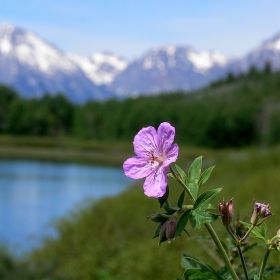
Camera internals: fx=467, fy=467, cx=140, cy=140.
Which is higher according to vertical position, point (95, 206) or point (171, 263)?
point (171, 263)

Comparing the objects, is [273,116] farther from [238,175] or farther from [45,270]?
[45,270]

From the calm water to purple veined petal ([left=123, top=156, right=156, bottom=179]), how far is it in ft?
26.7

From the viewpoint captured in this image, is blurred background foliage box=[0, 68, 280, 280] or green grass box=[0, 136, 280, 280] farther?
blurred background foliage box=[0, 68, 280, 280]

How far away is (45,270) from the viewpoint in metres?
5.74

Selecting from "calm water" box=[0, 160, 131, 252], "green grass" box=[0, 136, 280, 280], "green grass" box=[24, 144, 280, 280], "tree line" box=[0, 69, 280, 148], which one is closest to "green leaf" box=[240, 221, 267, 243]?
"green grass" box=[0, 136, 280, 280]

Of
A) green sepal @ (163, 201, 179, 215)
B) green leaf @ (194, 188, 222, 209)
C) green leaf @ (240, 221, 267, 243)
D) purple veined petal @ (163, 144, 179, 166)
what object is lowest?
green leaf @ (240, 221, 267, 243)

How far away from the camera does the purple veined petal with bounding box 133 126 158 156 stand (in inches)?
31.1

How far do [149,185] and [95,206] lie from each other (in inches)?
394

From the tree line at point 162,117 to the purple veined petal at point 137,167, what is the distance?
→ 141ft

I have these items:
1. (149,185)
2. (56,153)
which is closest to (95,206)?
(149,185)

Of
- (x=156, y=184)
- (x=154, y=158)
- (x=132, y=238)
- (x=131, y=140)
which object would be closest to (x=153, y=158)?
(x=154, y=158)

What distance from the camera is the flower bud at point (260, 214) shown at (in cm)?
71

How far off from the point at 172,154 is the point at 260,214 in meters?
0.16

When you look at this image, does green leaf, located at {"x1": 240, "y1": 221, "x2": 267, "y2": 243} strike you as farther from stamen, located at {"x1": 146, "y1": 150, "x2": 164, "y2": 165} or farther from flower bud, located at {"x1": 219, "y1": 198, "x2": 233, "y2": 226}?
stamen, located at {"x1": 146, "y1": 150, "x2": 164, "y2": 165}
